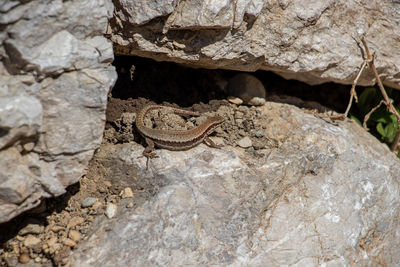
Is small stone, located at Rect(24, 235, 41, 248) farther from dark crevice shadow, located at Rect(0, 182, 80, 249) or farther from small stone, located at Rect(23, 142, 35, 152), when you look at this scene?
small stone, located at Rect(23, 142, 35, 152)

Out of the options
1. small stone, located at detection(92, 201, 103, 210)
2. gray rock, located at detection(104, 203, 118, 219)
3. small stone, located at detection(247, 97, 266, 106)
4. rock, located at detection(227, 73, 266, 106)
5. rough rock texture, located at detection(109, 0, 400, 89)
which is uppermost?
rough rock texture, located at detection(109, 0, 400, 89)

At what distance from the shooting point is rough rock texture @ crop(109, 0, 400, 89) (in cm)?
384

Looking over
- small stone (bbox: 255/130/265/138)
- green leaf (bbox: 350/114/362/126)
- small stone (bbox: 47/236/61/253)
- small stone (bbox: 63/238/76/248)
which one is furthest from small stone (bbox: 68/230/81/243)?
green leaf (bbox: 350/114/362/126)

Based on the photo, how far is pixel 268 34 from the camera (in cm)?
434

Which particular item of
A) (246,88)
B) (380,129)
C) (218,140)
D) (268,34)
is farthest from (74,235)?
(380,129)

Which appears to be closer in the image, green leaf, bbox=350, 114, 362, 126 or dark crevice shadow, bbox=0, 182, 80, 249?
dark crevice shadow, bbox=0, 182, 80, 249

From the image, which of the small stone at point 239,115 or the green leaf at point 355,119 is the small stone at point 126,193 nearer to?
the small stone at point 239,115

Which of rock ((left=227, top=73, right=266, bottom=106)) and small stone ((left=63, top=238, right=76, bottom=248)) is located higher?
rock ((left=227, top=73, right=266, bottom=106))

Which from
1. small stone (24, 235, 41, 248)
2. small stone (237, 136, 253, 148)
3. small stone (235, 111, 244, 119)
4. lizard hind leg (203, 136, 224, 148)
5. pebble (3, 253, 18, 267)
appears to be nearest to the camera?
pebble (3, 253, 18, 267)

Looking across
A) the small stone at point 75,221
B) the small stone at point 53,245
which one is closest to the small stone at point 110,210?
the small stone at point 75,221

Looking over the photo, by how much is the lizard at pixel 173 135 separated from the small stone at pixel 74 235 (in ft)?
3.49

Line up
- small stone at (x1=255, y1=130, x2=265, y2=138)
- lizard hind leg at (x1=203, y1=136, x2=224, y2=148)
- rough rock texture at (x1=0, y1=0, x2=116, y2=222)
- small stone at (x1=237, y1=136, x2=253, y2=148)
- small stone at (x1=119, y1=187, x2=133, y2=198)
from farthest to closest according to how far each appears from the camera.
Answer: small stone at (x1=255, y1=130, x2=265, y2=138) < small stone at (x1=237, y1=136, x2=253, y2=148) < lizard hind leg at (x1=203, y1=136, x2=224, y2=148) < small stone at (x1=119, y1=187, x2=133, y2=198) < rough rock texture at (x1=0, y1=0, x2=116, y2=222)

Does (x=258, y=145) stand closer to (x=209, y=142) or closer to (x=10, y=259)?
(x=209, y=142)

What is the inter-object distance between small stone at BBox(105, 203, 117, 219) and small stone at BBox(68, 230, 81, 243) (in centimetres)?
34
